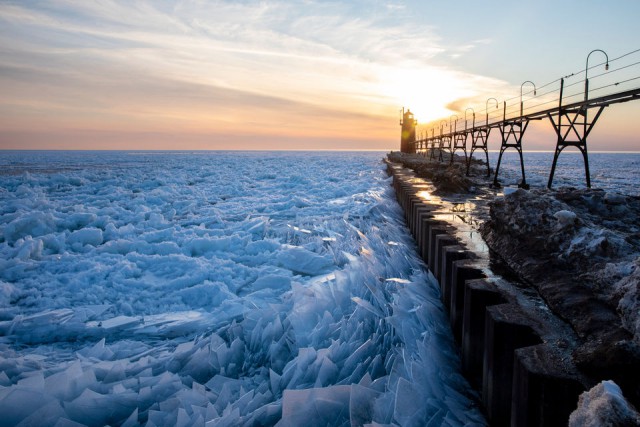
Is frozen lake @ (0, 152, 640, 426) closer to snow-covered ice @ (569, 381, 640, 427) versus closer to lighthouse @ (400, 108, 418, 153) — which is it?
snow-covered ice @ (569, 381, 640, 427)

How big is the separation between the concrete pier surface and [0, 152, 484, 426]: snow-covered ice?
489mm

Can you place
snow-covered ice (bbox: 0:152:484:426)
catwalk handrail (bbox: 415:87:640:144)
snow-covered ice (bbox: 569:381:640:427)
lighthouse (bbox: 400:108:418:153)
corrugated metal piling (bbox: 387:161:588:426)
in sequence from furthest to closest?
lighthouse (bbox: 400:108:418:153), catwalk handrail (bbox: 415:87:640:144), snow-covered ice (bbox: 0:152:484:426), corrugated metal piling (bbox: 387:161:588:426), snow-covered ice (bbox: 569:381:640:427)

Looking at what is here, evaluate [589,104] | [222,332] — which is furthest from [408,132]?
[222,332]

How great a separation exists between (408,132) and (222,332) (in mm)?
57088

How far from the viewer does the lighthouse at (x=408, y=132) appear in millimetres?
57969

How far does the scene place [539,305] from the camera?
3389 millimetres

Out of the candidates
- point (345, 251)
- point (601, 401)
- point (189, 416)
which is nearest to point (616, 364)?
point (601, 401)

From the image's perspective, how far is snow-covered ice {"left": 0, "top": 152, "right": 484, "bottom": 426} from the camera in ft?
10.6

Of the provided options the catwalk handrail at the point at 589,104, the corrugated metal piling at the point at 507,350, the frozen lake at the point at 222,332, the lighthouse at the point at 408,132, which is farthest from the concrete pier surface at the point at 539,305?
the lighthouse at the point at 408,132

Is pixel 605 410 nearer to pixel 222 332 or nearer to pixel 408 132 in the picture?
pixel 222 332

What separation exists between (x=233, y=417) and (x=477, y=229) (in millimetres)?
5099

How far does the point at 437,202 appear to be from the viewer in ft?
32.6

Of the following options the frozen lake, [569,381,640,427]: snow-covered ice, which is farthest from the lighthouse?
[569,381,640,427]: snow-covered ice

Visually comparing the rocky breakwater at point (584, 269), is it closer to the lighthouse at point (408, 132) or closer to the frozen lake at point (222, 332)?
the frozen lake at point (222, 332)
